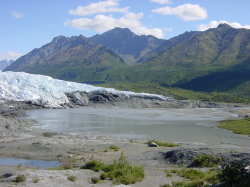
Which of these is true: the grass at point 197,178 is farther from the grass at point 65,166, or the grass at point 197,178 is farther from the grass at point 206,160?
the grass at point 65,166

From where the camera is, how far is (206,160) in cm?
3800

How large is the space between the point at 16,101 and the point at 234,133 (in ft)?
272

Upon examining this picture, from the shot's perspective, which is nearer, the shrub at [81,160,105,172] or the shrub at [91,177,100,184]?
the shrub at [91,177,100,184]

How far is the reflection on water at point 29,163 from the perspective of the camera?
1622 inches

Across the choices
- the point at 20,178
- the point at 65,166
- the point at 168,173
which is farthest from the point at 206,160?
the point at 20,178

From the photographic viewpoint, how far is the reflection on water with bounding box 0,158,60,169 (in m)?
41.2

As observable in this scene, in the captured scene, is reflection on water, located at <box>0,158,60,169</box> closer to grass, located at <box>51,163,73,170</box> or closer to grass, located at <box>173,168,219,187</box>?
grass, located at <box>51,163,73,170</box>

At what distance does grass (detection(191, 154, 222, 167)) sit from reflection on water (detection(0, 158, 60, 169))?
1514cm

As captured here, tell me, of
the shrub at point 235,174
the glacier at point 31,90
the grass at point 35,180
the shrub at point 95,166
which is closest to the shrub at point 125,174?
the shrub at point 95,166

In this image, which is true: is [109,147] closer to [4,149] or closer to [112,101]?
[4,149]

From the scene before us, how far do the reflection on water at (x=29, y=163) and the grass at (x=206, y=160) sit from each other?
15139 mm

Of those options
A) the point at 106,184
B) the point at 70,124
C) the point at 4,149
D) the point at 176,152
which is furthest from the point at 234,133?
the point at 106,184

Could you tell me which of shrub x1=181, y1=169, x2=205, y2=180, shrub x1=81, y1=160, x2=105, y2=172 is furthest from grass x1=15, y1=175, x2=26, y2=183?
shrub x1=181, y1=169, x2=205, y2=180

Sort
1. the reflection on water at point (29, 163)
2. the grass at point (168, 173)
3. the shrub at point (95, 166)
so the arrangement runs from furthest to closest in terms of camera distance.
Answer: the reflection on water at point (29, 163) < the shrub at point (95, 166) < the grass at point (168, 173)
